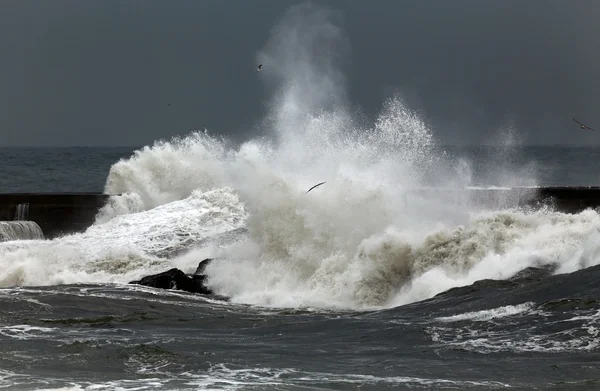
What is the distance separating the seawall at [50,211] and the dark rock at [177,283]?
9.54m

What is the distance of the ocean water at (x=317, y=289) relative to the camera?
11.5 metres

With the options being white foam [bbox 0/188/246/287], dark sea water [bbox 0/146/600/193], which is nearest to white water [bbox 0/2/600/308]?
white foam [bbox 0/188/246/287]

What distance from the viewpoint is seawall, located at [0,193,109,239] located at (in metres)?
28.5

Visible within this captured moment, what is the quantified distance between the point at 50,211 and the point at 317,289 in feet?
41.2

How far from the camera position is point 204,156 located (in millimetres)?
34906

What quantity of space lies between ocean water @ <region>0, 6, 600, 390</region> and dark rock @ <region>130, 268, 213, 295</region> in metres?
0.37

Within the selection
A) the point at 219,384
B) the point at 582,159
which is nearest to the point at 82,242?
the point at 219,384

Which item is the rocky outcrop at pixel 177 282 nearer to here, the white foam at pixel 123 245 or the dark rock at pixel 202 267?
the dark rock at pixel 202 267

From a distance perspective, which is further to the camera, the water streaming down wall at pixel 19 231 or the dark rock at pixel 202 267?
the water streaming down wall at pixel 19 231

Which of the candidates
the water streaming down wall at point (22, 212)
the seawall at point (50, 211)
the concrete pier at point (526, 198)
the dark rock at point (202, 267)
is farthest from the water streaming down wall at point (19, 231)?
the concrete pier at point (526, 198)

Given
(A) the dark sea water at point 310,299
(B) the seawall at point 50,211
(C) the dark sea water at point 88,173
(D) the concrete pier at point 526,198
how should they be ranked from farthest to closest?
(C) the dark sea water at point 88,173
(B) the seawall at point 50,211
(D) the concrete pier at point 526,198
(A) the dark sea water at point 310,299

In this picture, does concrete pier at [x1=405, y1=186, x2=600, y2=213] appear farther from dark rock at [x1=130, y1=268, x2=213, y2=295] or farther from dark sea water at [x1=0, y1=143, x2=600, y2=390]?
A: dark rock at [x1=130, y1=268, x2=213, y2=295]

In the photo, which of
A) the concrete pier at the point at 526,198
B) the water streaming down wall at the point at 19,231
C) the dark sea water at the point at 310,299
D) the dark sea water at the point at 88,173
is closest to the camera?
the dark sea water at the point at 310,299

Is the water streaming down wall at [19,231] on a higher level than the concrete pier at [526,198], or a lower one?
lower
